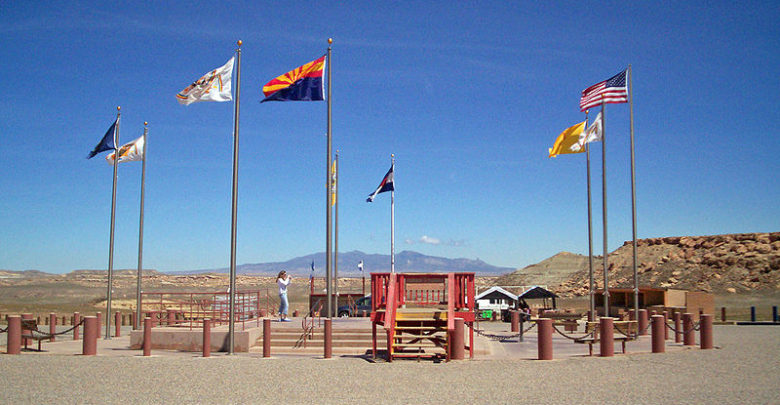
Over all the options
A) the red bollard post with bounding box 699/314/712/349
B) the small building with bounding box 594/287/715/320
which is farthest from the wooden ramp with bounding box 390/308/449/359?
the small building with bounding box 594/287/715/320

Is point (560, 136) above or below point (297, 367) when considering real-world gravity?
above

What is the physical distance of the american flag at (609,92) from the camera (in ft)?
88.3

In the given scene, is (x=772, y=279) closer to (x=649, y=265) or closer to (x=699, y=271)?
(x=699, y=271)

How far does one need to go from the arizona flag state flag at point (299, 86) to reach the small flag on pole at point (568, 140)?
42.2 ft

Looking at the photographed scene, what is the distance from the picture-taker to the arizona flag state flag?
2041cm

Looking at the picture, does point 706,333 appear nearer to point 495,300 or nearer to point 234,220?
point 234,220

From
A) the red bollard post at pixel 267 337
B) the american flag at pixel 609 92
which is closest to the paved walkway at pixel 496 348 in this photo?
the red bollard post at pixel 267 337

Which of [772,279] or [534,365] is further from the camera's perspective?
[772,279]

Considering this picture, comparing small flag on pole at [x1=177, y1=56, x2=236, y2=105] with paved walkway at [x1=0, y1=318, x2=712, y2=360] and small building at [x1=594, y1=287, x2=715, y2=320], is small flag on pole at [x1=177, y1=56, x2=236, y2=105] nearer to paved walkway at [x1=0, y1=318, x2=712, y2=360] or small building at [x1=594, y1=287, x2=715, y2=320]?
paved walkway at [x1=0, y1=318, x2=712, y2=360]

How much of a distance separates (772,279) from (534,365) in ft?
214

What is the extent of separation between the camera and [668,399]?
1241 cm

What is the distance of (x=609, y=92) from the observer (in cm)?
2703

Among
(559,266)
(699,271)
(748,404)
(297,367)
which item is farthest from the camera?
(559,266)

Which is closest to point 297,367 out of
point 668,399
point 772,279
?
point 668,399
